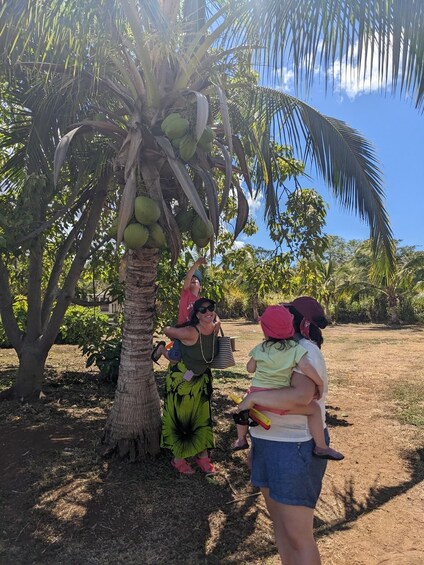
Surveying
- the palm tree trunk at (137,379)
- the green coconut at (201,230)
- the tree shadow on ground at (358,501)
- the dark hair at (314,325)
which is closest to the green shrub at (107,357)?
the palm tree trunk at (137,379)

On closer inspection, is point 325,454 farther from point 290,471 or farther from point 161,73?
point 161,73

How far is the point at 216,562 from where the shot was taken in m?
2.85

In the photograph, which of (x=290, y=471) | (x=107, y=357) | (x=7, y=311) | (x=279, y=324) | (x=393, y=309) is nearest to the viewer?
(x=290, y=471)

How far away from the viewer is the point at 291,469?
2359 millimetres

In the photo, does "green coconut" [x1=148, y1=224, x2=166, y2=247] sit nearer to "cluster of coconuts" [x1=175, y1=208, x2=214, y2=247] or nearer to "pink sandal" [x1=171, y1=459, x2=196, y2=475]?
"cluster of coconuts" [x1=175, y1=208, x2=214, y2=247]

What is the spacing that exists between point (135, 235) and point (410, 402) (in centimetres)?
563

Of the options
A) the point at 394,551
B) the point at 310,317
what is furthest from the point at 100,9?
the point at 394,551

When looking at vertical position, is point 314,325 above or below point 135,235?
below

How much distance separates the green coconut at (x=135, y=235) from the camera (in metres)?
3.46

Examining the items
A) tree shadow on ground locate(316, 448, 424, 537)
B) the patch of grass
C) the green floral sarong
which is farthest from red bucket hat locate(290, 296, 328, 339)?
the patch of grass

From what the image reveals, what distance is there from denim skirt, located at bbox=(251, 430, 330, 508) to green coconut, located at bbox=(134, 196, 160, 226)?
5.79 feet

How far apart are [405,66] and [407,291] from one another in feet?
95.9

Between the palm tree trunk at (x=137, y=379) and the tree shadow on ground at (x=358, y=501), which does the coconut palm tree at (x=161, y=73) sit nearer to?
the palm tree trunk at (x=137, y=379)

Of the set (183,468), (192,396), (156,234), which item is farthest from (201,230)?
(183,468)
